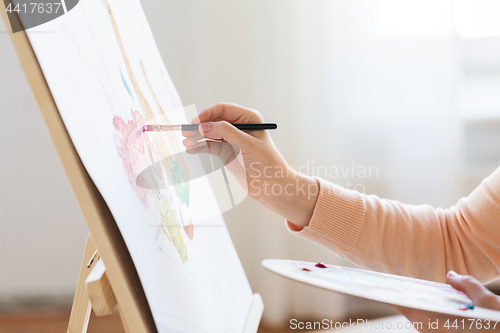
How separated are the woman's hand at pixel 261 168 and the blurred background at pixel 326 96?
2.42 feet

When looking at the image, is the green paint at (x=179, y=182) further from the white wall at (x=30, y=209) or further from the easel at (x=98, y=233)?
the white wall at (x=30, y=209)

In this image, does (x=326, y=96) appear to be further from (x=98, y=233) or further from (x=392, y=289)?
(x=98, y=233)

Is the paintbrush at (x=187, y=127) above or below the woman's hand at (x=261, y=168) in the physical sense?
above

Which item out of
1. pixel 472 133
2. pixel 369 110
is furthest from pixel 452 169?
pixel 369 110

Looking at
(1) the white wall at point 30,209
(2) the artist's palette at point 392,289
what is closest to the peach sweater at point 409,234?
(2) the artist's palette at point 392,289

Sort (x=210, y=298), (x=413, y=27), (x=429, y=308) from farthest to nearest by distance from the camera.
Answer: (x=413, y=27), (x=210, y=298), (x=429, y=308)

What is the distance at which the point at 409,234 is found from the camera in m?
0.69

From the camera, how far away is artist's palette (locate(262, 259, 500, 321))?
1.07 ft

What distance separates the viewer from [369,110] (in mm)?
1402

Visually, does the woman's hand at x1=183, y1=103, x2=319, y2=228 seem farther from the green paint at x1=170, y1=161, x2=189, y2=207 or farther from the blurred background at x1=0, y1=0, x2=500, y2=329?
the blurred background at x1=0, y1=0, x2=500, y2=329

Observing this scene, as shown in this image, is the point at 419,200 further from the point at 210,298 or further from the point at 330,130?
the point at 210,298

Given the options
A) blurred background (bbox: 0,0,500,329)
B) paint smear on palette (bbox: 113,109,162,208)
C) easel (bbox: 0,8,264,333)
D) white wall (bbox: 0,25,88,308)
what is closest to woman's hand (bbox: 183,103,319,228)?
paint smear on palette (bbox: 113,109,162,208)

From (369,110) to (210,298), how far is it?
111 cm

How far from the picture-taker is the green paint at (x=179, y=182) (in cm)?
55
